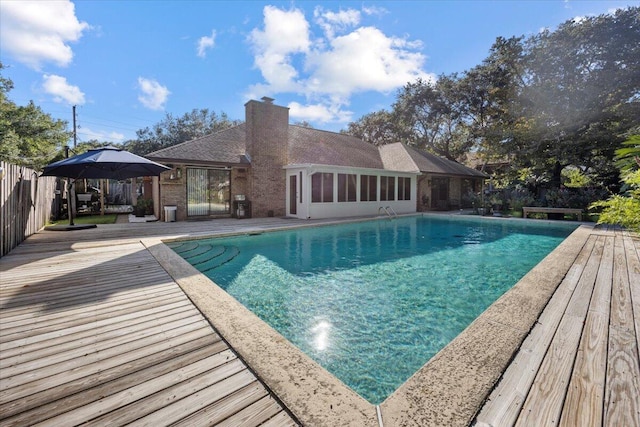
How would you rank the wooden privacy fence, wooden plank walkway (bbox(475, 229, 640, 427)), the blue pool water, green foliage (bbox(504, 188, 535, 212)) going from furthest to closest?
green foliage (bbox(504, 188, 535, 212)), the wooden privacy fence, the blue pool water, wooden plank walkway (bbox(475, 229, 640, 427))

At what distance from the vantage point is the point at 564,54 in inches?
530

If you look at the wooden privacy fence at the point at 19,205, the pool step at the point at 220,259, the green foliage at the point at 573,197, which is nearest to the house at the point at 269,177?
the wooden privacy fence at the point at 19,205

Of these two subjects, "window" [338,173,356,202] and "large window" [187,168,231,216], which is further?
"window" [338,173,356,202]

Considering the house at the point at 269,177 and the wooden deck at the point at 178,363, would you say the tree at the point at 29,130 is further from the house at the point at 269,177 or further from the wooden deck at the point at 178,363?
the wooden deck at the point at 178,363

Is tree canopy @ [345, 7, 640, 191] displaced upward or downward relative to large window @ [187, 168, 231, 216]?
upward

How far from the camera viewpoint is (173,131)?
2777cm

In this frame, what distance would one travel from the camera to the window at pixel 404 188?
50.8 feet

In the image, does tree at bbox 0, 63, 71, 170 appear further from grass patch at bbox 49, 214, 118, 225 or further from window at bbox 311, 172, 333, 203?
window at bbox 311, 172, 333, 203

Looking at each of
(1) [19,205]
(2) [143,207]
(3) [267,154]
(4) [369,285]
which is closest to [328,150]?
(3) [267,154]

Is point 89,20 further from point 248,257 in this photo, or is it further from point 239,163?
point 248,257

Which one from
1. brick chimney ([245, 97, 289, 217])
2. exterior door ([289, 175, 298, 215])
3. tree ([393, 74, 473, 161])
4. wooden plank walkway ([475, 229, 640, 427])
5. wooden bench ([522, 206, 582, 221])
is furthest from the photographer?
tree ([393, 74, 473, 161])

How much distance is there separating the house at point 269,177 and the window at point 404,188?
5 cm

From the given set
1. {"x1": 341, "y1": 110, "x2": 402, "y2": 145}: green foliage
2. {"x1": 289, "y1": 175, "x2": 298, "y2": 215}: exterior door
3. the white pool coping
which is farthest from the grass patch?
{"x1": 341, "y1": 110, "x2": 402, "y2": 145}: green foliage

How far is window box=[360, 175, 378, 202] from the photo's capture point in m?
13.8
